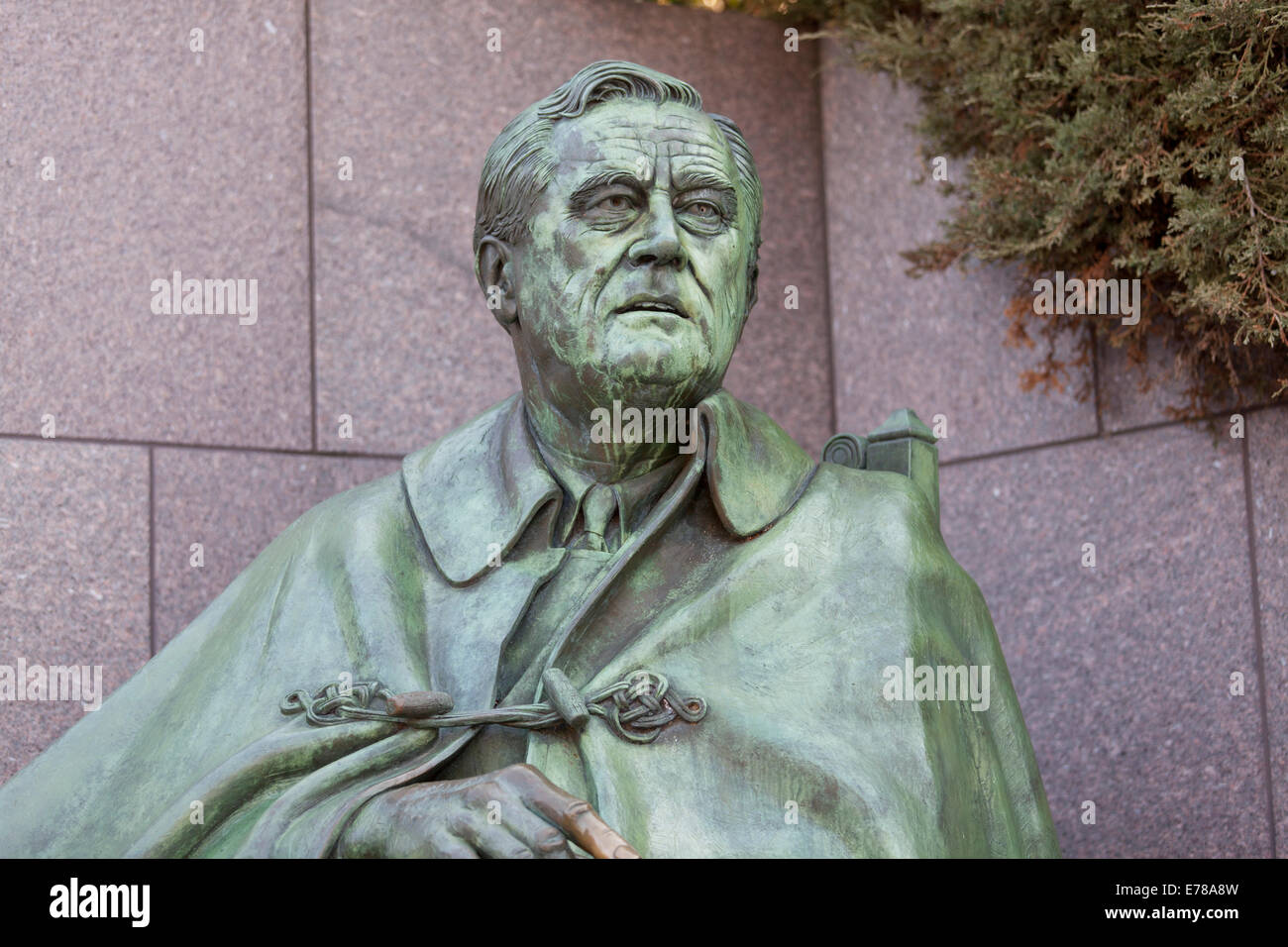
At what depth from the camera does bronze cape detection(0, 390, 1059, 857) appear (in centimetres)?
413

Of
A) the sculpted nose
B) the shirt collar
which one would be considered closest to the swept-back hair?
the sculpted nose

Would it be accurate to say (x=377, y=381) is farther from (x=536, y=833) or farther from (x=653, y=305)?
(x=536, y=833)

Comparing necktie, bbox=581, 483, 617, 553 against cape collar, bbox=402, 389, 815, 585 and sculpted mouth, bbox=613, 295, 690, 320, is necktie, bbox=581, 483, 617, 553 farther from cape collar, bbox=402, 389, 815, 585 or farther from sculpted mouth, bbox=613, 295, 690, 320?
sculpted mouth, bbox=613, 295, 690, 320

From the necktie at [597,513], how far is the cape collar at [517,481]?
0.24 feet

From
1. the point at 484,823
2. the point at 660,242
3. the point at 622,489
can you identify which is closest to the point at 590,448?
the point at 622,489

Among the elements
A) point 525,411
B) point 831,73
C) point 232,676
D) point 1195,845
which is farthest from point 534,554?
point 831,73

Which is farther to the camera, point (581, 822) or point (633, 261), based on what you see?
point (633, 261)

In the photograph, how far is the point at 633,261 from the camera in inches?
175

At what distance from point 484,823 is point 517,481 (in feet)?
3.24

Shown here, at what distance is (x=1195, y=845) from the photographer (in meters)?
5.70

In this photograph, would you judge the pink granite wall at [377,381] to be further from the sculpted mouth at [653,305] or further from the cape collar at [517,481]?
the sculpted mouth at [653,305]

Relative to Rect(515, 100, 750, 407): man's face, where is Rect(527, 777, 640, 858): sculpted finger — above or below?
below

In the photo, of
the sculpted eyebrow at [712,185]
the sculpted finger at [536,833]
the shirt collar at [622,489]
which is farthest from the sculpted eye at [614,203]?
the sculpted finger at [536,833]

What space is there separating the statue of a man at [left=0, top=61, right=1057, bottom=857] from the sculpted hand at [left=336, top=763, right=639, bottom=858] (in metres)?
0.01
